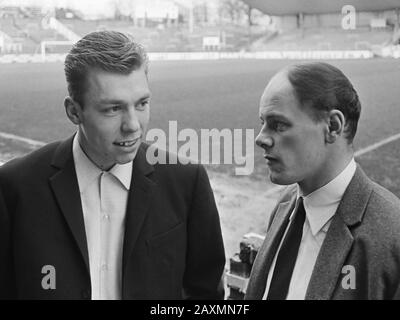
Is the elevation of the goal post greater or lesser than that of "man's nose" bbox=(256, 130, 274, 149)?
greater

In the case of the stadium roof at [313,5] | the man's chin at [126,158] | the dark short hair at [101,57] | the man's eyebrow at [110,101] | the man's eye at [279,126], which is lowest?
the man's chin at [126,158]

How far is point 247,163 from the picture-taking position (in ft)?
9.96

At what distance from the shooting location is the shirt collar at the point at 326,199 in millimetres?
1066

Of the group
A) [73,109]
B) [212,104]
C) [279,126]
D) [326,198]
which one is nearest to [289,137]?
[279,126]

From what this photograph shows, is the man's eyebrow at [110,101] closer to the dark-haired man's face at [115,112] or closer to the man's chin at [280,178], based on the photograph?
the dark-haired man's face at [115,112]

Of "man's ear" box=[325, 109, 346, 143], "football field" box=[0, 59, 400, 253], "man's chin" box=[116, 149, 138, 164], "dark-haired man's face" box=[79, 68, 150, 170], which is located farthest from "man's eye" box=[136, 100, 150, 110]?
"football field" box=[0, 59, 400, 253]

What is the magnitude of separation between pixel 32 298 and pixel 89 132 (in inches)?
16.8

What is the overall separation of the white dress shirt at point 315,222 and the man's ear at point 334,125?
86 mm

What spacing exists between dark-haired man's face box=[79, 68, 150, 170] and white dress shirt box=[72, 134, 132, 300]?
71 mm

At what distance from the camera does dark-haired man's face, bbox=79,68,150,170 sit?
1.06 metres

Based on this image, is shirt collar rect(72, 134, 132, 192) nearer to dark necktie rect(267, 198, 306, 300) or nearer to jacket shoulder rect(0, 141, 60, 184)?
jacket shoulder rect(0, 141, 60, 184)

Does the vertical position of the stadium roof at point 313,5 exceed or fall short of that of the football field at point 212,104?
it exceeds it

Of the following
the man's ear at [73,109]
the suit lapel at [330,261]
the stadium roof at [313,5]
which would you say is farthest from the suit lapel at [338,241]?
the stadium roof at [313,5]
